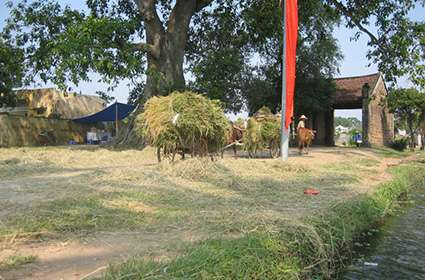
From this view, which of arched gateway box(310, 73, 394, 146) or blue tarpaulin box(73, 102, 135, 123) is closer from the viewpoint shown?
blue tarpaulin box(73, 102, 135, 123)

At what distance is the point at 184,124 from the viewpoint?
9734 mm

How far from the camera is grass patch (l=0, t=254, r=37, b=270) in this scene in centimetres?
347

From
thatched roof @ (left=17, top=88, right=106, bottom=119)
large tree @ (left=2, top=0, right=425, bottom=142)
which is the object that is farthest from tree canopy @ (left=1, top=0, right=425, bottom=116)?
thatched roof @ (left=17, top=88, right=106, bottom=119)

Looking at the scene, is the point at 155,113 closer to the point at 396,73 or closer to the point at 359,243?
the point at 359,243

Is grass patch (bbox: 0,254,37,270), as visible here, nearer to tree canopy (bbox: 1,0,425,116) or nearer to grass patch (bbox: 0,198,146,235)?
grass patch (bbox: 0,198,146,235)

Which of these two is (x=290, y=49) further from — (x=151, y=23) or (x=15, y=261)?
(x=15, y=261)

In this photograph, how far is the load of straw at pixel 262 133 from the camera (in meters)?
15.0

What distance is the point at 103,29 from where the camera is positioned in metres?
14.7

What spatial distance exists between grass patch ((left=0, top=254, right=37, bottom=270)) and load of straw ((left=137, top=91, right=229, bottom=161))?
618 cm

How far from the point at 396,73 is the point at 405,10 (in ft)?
8.65

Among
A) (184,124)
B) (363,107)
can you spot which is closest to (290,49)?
(184,124)

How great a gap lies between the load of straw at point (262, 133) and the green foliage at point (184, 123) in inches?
183

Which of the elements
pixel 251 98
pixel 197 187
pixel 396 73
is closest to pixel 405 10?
pixel 396 73

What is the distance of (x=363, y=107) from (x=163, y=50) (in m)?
16.8
